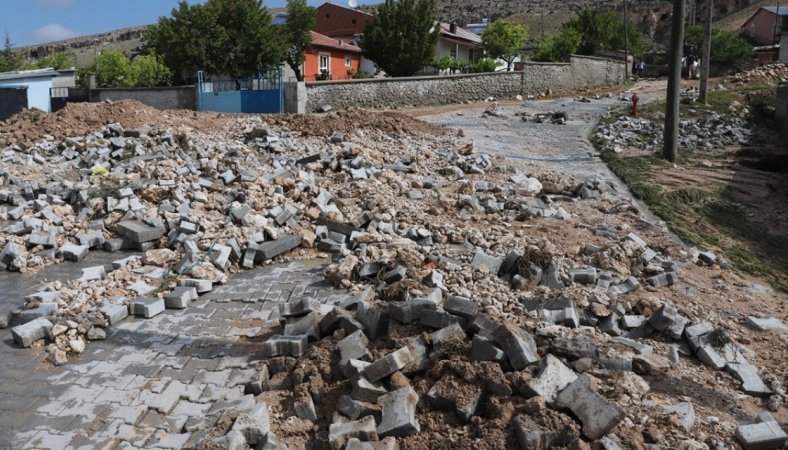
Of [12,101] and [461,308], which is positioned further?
[12,101]

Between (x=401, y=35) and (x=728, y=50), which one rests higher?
(x=728, y=50)

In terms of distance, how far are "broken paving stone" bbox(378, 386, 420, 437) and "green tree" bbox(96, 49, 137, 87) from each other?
29762mm

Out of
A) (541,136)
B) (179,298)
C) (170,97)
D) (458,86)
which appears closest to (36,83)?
(170,97)

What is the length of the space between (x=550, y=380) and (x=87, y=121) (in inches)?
557

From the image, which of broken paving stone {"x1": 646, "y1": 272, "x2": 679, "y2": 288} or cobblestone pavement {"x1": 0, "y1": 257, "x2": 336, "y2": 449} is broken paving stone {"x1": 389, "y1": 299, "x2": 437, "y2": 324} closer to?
cobblestone pavement {"x1": 0, "y1": 257, "x2": 336, "y2": 449}

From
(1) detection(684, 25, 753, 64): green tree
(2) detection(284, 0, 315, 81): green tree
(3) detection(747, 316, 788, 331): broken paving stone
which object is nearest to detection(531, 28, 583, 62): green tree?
(1) detection(684, 25, 753, 64): green tree

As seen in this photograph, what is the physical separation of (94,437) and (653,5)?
235 ft

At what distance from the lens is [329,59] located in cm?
3581

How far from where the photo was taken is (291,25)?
31734 mm

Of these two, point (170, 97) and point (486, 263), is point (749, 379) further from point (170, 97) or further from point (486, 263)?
point (170, 97)

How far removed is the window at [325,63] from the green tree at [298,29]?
7.62ft

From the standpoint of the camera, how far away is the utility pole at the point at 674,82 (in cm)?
1307

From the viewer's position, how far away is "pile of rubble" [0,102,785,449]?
3.76 metres

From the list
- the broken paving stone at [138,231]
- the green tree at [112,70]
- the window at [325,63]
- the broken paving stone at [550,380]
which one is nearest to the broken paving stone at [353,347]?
the broken paving stone at [550,380]
